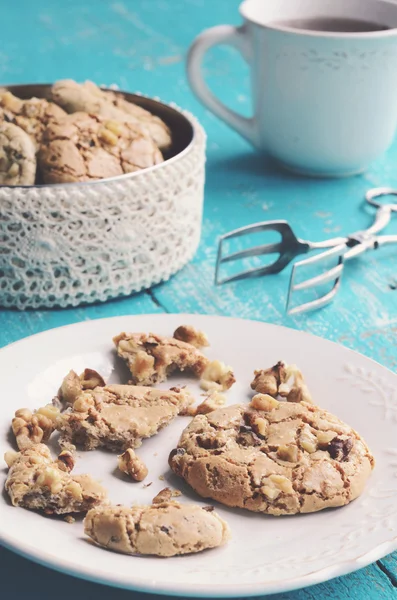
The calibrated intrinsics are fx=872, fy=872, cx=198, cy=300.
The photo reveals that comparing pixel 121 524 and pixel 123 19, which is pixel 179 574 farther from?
pixel 123 19

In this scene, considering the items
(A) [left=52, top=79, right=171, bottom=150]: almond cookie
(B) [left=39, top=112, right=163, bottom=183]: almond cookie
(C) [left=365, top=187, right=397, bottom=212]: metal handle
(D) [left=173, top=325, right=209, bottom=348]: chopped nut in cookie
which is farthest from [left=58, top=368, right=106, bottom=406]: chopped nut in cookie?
(C) [left=365, top=187, right=397, bottom=212]: metal handle

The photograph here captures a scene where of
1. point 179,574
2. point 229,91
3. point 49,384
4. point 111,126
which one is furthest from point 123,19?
point 179,574

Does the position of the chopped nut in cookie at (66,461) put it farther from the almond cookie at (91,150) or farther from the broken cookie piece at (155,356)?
the almond cookie at (91,150)

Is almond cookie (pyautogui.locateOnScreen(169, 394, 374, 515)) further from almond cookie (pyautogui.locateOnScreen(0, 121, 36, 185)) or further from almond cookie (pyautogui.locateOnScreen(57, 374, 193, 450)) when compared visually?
almond cookie (pyautogui.locateOnScreen(0, 121, 36, 185))

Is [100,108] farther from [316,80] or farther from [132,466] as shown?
[132,466]

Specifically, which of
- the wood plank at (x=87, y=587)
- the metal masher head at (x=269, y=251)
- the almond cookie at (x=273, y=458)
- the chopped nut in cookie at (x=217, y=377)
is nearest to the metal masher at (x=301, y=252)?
the metal masher head at (x=269, y=251)

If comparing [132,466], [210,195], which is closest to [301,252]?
[210,195]
